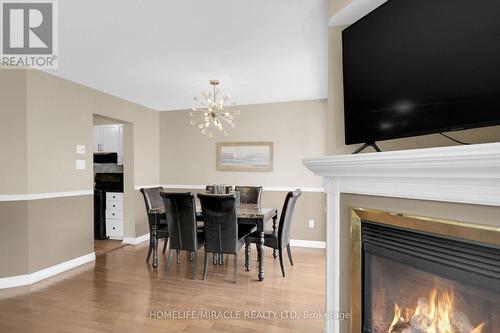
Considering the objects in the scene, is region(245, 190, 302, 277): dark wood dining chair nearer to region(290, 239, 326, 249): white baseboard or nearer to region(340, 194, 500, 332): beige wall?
region(290, 239, 326, 249): white baseboard

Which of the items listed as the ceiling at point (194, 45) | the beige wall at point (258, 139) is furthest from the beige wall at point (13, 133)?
the beige wall at point (258, 139)

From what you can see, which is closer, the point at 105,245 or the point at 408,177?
the point at 408,177

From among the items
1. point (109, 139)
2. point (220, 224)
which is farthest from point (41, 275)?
point (109, 139)

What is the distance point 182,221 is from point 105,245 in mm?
2353

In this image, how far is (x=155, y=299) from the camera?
2654 mm

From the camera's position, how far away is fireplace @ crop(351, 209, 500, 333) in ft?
3.48

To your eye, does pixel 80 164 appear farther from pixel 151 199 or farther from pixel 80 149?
pixel 151 199

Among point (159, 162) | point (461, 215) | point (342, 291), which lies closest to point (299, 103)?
point (159, 162)

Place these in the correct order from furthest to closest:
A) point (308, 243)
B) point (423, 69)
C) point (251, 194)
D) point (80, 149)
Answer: point (308, 243), point (251, 194), point (80, 149), point (423, 69)

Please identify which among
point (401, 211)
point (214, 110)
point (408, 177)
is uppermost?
point (214, 110)

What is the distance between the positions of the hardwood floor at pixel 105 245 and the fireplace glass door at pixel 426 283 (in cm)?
403

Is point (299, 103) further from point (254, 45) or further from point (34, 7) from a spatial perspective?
point (34, 7)

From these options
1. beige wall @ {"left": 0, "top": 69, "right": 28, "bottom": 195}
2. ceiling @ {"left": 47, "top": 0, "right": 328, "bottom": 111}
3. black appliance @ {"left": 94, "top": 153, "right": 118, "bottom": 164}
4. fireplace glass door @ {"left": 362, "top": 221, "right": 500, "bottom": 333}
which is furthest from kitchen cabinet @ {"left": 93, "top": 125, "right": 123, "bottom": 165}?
fireplace glass door @ {"left": 362, "top": 221, "right": 500, "bottom": 333}

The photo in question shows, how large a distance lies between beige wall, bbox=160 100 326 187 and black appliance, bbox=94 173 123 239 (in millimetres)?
818
